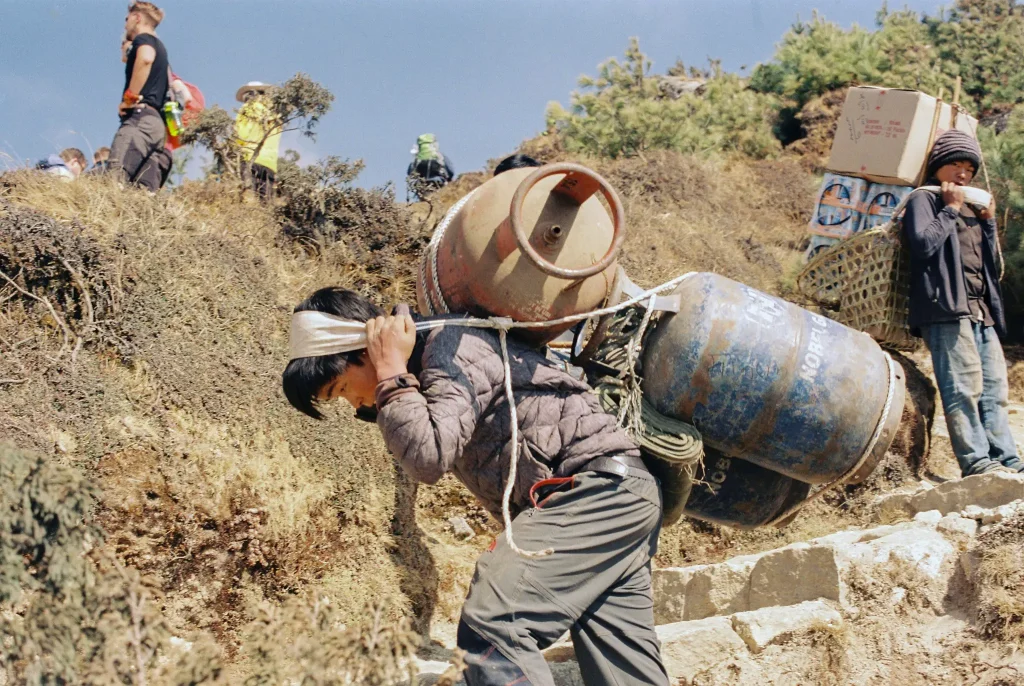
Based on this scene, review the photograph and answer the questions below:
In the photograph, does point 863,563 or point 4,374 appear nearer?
point 863,563

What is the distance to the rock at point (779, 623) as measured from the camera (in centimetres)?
347

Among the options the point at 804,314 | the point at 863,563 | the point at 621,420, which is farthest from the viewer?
the point at 863,563

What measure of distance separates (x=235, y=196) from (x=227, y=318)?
1965mm

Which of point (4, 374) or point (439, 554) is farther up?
point (4, 374)

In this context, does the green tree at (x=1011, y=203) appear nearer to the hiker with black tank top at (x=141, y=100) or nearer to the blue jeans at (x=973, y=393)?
the blue jeans at (x=973, y=393)

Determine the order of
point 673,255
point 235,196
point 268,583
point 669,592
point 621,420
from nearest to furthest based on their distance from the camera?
point 621,420
point 268,583
point 669,592
point 235,196
point 673,255

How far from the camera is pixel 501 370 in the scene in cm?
288

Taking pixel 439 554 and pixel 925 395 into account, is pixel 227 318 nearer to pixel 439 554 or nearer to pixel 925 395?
pixel 439 554

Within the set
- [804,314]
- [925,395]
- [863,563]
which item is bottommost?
[863,563]

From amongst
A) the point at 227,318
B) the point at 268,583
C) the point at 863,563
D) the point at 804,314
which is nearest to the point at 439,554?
the point at 268,583

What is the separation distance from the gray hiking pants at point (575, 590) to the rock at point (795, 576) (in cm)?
109

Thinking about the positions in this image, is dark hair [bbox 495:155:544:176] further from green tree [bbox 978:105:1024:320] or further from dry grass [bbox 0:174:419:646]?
→ green tree [bbox 978:105:1024:320]

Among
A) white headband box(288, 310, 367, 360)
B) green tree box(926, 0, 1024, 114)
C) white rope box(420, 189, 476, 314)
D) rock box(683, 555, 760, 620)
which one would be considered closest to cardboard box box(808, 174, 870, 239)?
rock box(683, 555, 760, 620)

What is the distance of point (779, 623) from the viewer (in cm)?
351
